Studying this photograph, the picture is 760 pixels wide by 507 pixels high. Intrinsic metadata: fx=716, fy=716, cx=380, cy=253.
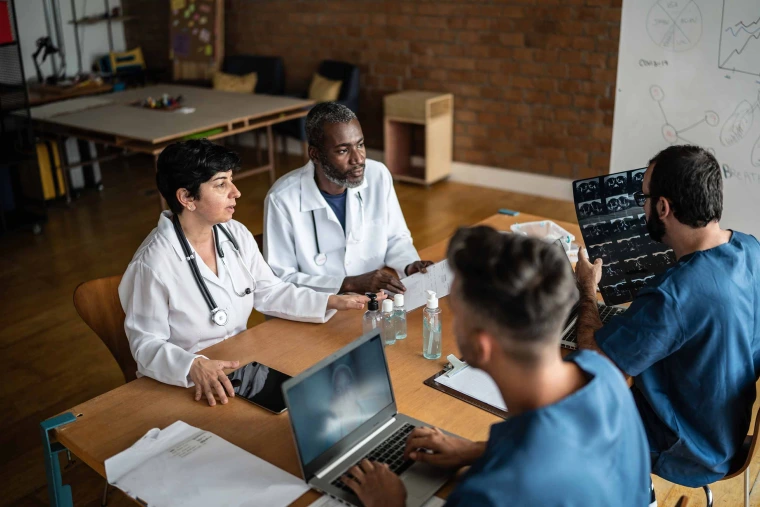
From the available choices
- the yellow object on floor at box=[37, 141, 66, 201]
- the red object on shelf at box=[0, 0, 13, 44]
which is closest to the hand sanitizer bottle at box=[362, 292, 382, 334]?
the red object on shelf at box=[0, 0, 13, 44]

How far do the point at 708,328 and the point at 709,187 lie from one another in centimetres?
36

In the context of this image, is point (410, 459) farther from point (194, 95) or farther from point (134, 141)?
point (194, 95)

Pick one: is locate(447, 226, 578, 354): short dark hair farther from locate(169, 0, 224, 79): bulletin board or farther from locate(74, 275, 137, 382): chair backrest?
locate(169, 0, 224, 79): bulletin board

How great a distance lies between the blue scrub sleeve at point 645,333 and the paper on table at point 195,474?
0.83m

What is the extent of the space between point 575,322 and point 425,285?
53cm

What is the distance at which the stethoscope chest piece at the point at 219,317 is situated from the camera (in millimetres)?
2193

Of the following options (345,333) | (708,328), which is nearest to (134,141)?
(345,333)

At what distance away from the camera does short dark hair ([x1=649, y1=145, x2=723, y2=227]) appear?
1.80m

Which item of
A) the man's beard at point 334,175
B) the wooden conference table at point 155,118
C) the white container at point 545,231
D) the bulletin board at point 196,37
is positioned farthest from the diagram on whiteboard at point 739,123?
the bulletin board at point 196,37

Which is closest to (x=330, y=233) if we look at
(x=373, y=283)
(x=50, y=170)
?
(x=373, y=283)

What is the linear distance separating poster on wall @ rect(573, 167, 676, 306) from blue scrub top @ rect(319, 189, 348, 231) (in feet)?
3.08

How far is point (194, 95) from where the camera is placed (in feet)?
20.9

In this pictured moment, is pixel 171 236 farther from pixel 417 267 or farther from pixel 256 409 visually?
pixel 417 267

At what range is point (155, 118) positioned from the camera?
5.46m
